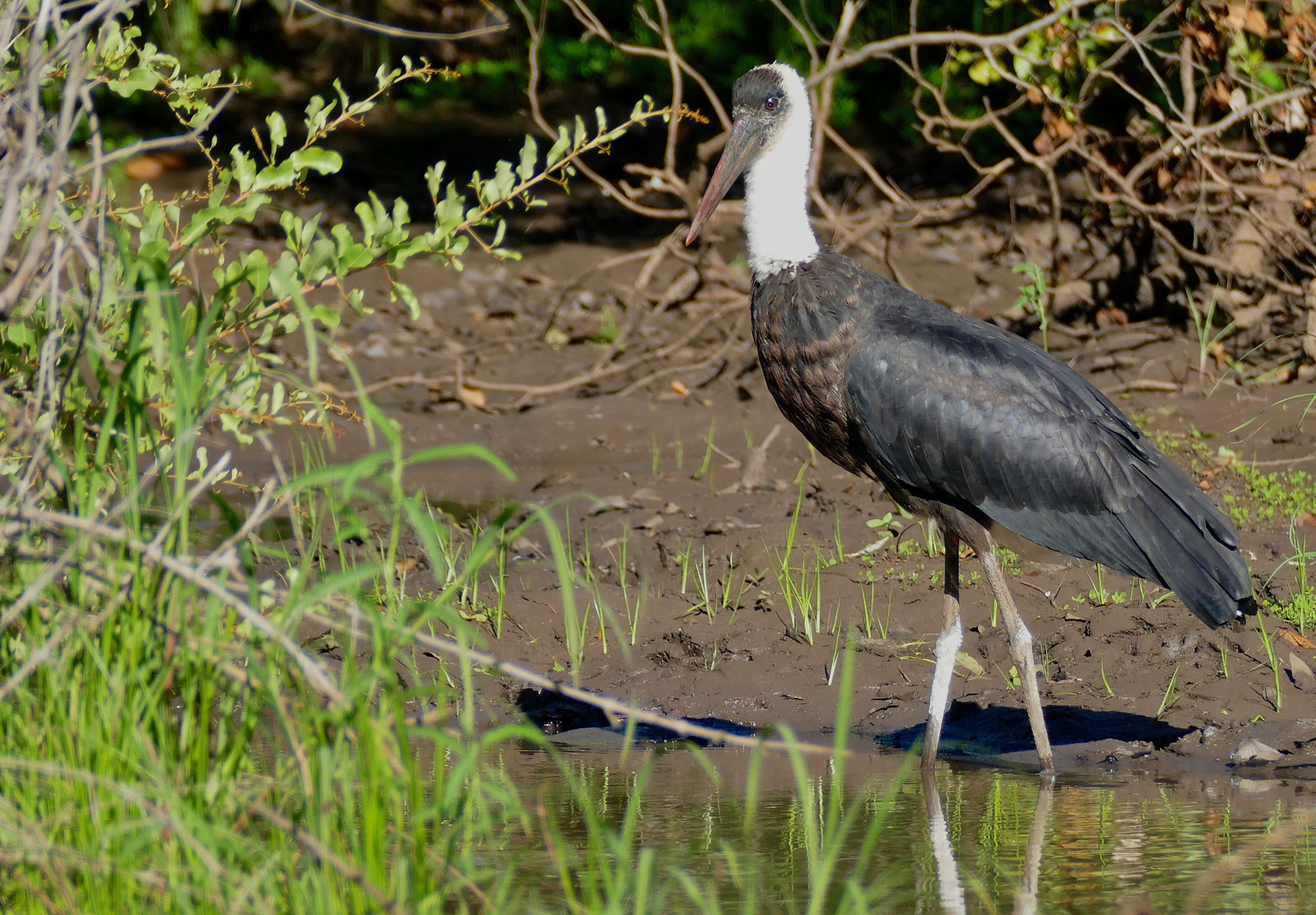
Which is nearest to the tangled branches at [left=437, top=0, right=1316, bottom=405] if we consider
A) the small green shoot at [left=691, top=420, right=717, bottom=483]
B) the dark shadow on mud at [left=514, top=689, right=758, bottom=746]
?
the small green shoot at [left=691, top=420, right=717, bottom=483]

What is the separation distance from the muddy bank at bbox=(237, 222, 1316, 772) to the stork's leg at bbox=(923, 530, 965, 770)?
23 cm

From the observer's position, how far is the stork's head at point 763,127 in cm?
521

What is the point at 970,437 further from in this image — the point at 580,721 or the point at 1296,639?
the point at 580,721

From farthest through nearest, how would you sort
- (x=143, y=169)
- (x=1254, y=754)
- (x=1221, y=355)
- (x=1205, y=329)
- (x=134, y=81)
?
(x=143, y=169) → (x=1221, y=355) → (x=1205, y=329) → (x=1254, y=754) → (x=134, y=81)

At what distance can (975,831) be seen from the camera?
400cm

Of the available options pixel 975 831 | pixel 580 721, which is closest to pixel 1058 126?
pixel 580 721

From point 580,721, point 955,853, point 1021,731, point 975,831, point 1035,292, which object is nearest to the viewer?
point 955,853

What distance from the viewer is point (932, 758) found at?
4629 mm

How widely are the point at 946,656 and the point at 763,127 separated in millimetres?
1854

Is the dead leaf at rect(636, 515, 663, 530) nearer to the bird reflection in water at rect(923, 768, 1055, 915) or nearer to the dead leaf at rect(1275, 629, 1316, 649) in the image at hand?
the bird reflection in water at rect(923, 768, 1055, 915)

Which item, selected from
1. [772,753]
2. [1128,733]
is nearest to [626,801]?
[772,753]

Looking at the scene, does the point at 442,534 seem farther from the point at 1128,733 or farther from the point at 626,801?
the point at 1128,733

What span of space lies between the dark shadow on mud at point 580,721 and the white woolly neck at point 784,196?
1461 millimetres

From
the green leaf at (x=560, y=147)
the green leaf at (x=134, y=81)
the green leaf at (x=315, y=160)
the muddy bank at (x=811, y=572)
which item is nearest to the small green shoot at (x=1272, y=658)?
the muddy bank at (x=811, y=572)
